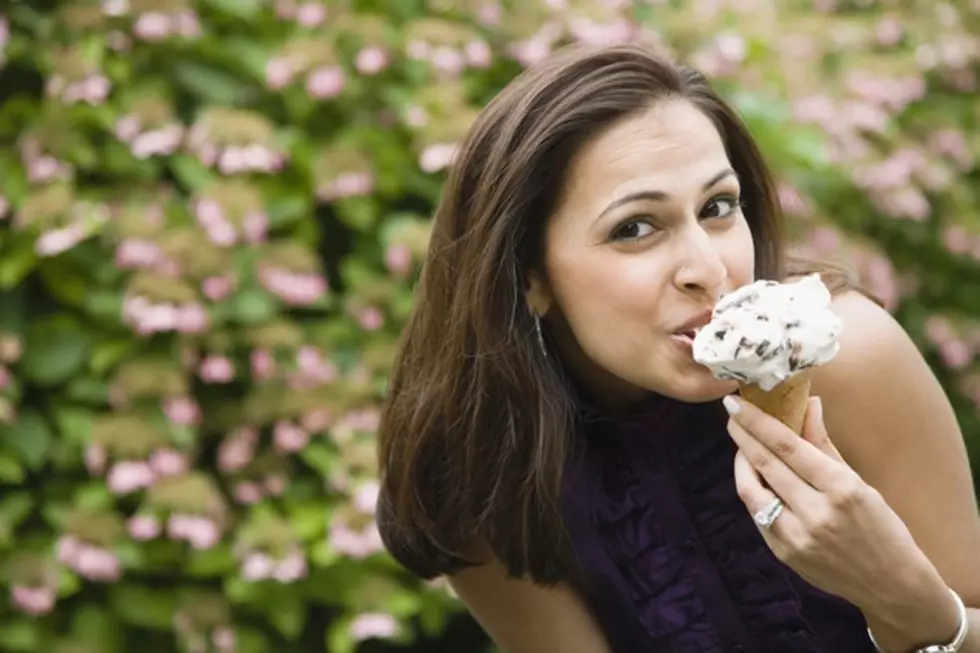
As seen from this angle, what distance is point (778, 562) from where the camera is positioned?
6.94 ft

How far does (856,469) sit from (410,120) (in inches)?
70.8

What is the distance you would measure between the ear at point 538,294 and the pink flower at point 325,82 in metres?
1.56

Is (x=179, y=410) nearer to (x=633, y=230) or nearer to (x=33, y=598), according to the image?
(x=33, y=598)

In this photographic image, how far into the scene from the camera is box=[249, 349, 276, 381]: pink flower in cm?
336

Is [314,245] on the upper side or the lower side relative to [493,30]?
lower

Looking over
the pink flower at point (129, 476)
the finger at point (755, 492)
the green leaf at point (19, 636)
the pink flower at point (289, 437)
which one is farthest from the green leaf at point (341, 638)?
the finger at point (755, 492)

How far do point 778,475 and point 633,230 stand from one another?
0.38 meters

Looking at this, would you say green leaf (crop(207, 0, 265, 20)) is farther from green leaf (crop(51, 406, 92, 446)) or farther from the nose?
the nose

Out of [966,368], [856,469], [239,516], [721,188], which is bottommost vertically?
[966,368]

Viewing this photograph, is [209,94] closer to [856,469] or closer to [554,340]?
[554,340]

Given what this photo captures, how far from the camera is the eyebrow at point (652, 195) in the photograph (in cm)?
189

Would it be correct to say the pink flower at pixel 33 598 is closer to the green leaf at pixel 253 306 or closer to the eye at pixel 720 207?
the green leaf at pixel 253 306

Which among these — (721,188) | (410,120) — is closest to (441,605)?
(410,120)

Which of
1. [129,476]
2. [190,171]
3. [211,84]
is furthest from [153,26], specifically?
[129,476]
